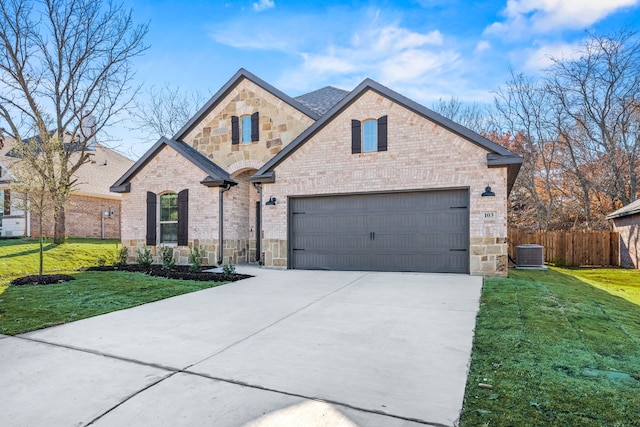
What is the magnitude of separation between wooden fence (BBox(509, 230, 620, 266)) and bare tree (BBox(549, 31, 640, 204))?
4.60 meters

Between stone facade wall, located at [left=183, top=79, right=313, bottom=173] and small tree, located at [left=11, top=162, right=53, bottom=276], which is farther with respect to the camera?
stone facade wall, located at [left=183, top=79, right=313, bottom=173]

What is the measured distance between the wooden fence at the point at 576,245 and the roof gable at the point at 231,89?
10.6 metres

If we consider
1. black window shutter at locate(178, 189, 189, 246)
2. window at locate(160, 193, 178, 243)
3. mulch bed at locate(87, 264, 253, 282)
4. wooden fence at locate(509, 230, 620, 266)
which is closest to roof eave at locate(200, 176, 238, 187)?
black window shutter at locate(178, 189, 189, 246)

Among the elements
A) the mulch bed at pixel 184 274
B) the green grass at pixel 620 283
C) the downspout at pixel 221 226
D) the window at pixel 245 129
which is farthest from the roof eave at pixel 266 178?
the green grass at pixel 620 283

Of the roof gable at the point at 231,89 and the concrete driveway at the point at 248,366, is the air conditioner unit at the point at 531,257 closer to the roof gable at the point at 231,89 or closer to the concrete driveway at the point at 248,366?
the concrete driveway at the point at 248,366

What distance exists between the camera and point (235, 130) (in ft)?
44.7

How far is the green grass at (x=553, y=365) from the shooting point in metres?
2.56

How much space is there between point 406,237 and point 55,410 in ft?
27.6

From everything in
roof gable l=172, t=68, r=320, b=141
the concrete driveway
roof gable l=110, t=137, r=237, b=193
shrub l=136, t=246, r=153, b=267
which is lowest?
the concrete driveway

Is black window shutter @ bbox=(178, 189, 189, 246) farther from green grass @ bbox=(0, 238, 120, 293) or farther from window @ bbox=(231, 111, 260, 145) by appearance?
green grass @ bbox=(0, 238, 120, 293)

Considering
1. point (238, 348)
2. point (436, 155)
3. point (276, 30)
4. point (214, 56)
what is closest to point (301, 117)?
point (276, 30)

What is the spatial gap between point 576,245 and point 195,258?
15905 millimetres

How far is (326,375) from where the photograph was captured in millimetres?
3307

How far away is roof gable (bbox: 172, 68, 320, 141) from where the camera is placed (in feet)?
42.0
